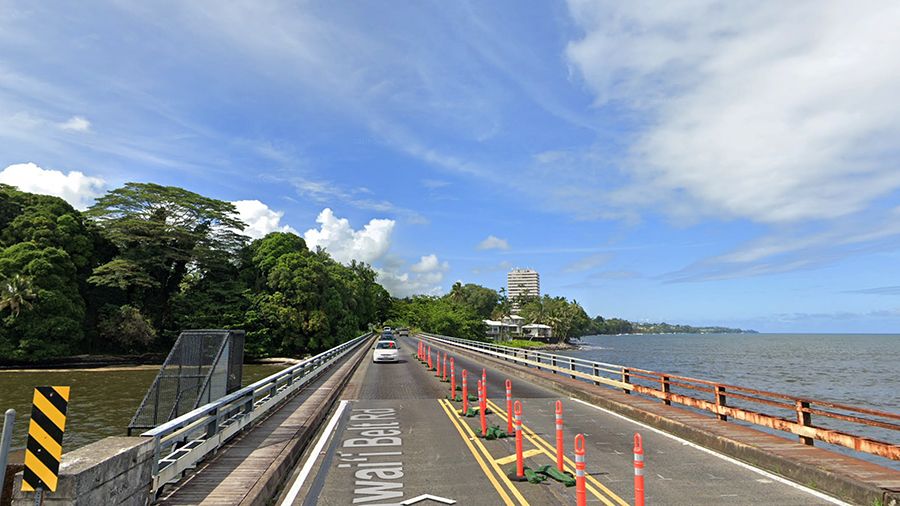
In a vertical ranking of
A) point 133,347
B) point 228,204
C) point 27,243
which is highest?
point 228,204

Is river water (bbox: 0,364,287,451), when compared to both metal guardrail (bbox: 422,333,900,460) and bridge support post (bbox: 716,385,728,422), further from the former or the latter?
bridge support post (bbox: 716,385,728,422)

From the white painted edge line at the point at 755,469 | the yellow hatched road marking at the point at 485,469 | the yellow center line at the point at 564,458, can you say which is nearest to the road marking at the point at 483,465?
the yellow hatched road marking at the point at 485,469

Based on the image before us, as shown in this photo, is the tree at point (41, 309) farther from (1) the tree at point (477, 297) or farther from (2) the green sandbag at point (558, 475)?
(1) the tree at point (477, 297)

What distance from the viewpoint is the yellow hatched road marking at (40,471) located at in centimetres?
433

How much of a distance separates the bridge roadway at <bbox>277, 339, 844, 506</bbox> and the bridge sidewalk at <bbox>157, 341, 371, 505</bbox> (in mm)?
358

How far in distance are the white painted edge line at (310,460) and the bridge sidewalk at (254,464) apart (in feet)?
0.77

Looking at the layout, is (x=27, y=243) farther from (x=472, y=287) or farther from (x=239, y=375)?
(x=472, y=287)

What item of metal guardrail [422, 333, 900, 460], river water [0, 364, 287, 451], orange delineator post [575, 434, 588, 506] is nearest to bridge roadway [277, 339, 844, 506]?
orange delineator post [575, 434, 588, 506]

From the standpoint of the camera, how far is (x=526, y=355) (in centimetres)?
2962

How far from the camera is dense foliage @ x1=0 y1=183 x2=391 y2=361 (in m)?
50.7

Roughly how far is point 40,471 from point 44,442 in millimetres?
249

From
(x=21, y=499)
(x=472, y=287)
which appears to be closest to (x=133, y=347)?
(x=21, y=499)

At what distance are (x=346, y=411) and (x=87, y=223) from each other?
205 feet

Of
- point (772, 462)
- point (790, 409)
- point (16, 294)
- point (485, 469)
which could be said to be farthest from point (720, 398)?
point (16, 294)
